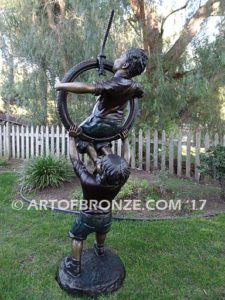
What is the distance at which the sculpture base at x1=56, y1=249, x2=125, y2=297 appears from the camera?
2641 mm

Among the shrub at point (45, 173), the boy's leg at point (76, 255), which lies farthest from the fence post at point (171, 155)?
the boy's leg at point (76, 255)

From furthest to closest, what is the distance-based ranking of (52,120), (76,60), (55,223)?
(52,120)
(76,60)
(55,223)

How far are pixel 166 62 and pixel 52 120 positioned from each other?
12.6 ft

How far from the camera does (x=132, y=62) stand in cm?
239

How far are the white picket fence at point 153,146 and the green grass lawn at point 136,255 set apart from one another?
2658 mm

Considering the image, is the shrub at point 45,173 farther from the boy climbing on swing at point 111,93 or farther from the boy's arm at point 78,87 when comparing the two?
the boy's arm at point 78,87

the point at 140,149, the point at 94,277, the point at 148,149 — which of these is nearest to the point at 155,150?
the point at 148,149

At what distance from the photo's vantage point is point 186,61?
280 inches

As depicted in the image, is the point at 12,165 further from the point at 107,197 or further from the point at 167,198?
the point at 107,197

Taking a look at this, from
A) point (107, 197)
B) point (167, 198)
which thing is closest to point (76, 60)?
point (167, 198)

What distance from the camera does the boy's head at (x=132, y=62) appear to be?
2.38 meters

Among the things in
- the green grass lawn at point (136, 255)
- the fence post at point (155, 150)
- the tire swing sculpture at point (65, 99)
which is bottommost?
the green grass lawn at point (136, 255)

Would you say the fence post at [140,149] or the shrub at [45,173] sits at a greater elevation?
the fence post at [140,149]

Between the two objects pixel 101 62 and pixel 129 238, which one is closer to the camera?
pixel 101 62
